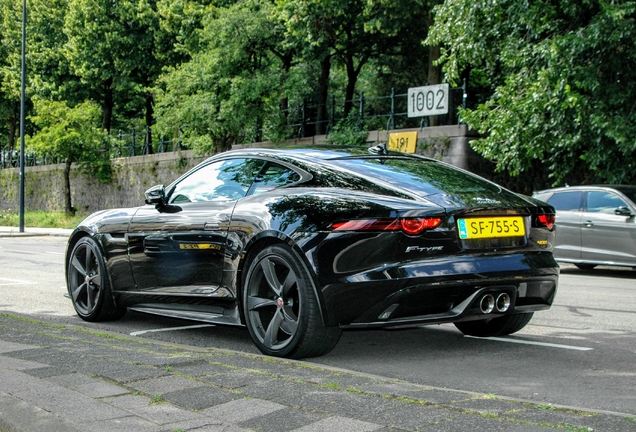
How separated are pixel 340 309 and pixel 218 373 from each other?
1.00 meters

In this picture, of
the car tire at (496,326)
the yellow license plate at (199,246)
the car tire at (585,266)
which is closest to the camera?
the yellow license plate at (199,246)

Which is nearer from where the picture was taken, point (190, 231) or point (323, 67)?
point (190, 231)

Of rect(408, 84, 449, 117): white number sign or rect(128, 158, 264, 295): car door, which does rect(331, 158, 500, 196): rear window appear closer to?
rect(128, 158, 264, 295): car door

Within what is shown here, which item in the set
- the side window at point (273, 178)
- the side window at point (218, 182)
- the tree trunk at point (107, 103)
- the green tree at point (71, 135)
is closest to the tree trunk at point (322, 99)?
the green tree at point (71, 135)

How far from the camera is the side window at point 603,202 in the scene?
1415cm

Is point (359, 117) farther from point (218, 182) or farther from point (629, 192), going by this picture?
point (218, 182)

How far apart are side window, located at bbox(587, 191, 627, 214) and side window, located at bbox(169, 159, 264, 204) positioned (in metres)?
9.13

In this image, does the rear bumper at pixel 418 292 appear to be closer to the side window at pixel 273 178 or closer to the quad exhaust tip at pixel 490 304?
the quad exhaust tip at pixel 490 304

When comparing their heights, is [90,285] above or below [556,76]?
below

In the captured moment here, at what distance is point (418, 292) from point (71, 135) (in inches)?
1348

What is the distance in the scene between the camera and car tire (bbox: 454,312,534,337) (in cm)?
660

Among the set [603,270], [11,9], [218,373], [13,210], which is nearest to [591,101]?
[603,270]

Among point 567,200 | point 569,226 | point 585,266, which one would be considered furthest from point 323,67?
point 569,226

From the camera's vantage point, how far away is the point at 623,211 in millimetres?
13859
